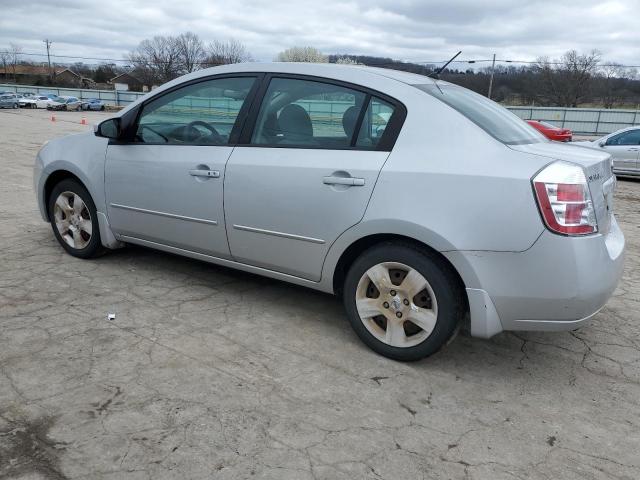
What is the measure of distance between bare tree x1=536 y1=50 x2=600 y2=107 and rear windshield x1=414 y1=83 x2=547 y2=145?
49.3m

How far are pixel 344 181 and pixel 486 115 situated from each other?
0.98m

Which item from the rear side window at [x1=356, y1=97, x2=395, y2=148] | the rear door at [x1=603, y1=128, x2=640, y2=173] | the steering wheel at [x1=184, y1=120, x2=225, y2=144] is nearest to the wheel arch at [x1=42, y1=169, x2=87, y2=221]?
the steering wheel at [x1=184, y1=120, x2=225, y2=144]

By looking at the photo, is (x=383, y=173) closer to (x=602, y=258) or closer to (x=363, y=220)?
(x=363, y=220)

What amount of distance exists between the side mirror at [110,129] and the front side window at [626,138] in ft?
42.1

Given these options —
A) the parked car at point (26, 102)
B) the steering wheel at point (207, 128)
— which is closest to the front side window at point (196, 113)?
the steering wheel at point (207, 128)

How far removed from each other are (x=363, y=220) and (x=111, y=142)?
237 centimetres

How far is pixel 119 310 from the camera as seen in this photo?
12.4 ft

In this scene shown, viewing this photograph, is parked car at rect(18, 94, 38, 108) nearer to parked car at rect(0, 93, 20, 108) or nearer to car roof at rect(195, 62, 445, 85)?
parked car at rect(0, 93, 20, 108)

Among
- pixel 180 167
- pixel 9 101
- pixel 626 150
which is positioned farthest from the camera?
pixel 9 101

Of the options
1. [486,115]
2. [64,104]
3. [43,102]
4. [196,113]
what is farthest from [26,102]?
[486,115]

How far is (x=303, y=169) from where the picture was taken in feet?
10.8

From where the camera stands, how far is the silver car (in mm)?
2719

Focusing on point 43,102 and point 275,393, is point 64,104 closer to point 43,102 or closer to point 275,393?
point 43,102

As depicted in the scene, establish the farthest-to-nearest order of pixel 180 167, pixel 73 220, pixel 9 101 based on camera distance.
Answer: pixel 9 101 → pixel 73 220 → pixel 180 167
